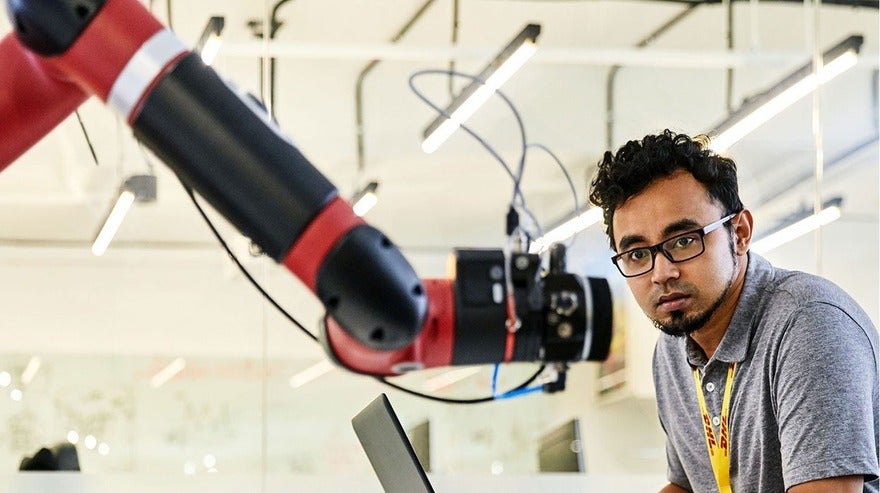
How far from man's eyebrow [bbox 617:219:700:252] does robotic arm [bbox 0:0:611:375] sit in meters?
0.91

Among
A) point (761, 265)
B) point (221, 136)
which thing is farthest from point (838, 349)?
point (221, 136)

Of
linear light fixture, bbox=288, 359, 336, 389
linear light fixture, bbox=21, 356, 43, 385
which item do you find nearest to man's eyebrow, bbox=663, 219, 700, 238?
linear light fixture, bbox=288, 359, 336, 389

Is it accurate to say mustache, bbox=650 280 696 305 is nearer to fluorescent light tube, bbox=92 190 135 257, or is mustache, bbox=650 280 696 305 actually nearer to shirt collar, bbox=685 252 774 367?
shirt collar, bbox=685 252 774 367

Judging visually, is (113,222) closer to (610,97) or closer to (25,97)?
(610,97)

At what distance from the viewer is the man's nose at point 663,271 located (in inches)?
64.9

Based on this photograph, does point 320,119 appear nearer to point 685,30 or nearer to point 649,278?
point 685,30

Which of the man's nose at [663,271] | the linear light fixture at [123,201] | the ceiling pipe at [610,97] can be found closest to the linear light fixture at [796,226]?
the ceiling pipe at [610,97]

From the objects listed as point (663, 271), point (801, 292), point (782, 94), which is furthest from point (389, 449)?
point (782, 94)

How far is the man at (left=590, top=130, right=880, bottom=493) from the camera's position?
1.48 meters

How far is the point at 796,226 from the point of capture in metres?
5.01

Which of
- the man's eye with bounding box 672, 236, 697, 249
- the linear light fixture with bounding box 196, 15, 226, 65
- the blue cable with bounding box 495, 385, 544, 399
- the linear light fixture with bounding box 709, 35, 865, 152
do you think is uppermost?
the linear light fixture with bounding box 709, 35, 865, 152

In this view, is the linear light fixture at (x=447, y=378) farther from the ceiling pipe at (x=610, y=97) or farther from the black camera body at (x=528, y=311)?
the black camera body at (x=528, y=311)

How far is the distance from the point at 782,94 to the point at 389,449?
11.3ft

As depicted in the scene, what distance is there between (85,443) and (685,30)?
9.57 feet
